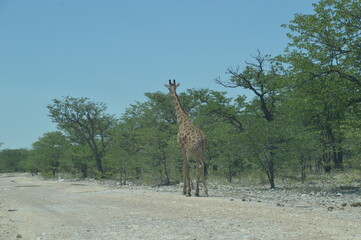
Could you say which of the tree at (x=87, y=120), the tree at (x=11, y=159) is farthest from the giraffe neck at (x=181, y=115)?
the tree at (x=11, y=159)

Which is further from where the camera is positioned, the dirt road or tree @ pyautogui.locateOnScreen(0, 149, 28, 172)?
tree @ pyautogui.locateOnScreen(0, 149, 28, 172)

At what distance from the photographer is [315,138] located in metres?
29.5

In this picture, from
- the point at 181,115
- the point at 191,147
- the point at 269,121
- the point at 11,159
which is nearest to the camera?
the point at 191,147

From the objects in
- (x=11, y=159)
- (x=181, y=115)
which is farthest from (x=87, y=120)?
(x=11, y=159)

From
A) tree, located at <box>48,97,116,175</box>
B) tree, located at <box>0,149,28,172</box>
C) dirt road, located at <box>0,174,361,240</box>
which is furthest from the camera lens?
tree, located at <box>0,149,28,172</box>

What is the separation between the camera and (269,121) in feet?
84.4

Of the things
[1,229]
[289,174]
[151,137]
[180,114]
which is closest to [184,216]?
[1,229]

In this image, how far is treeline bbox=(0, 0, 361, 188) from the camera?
19672 mm

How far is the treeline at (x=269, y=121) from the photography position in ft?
64.5

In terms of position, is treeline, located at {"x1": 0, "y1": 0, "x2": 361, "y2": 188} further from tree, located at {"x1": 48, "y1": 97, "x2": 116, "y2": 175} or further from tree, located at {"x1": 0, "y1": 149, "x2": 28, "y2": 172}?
tree, located at {"x1": 0, "y1": 149, "x2": 28, "y2": 172}

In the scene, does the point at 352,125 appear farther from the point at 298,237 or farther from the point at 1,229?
the point at 1,229

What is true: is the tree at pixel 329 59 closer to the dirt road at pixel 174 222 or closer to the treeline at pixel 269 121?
the treeline at pixel 269 121

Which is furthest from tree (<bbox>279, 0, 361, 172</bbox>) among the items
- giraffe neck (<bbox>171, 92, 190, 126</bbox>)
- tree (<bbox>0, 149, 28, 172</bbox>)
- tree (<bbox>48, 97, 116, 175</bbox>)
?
tree (<bbox>0, 149, 28, 172</bbox>)

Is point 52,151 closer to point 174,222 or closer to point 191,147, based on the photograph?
point 191,147
